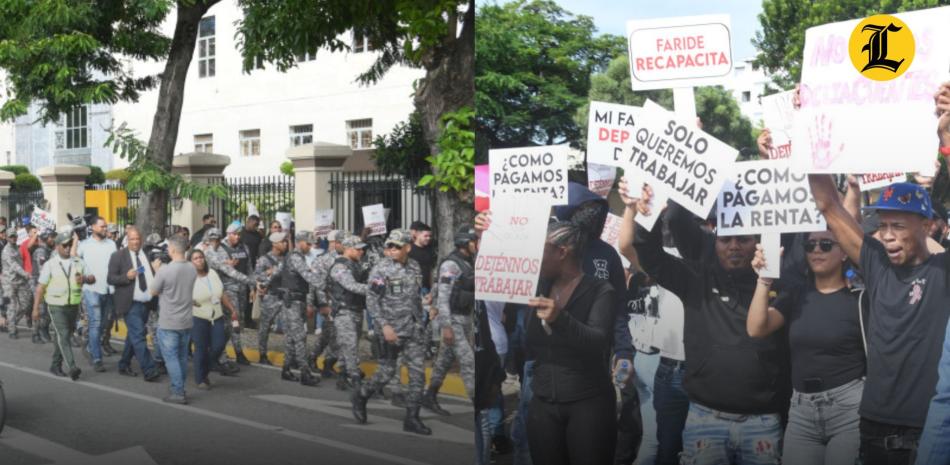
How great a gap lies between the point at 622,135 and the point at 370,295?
23.8 feet

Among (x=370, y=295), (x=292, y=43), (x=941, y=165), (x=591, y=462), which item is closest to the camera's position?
(x=941, y=165)

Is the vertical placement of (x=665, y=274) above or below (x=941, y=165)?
below

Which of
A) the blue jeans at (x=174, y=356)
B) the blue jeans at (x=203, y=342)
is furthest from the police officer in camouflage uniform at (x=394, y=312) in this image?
the blue jeans at (x=203, y=342)

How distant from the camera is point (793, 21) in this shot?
315 cm

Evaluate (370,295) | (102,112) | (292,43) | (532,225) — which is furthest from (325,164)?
(102,112)

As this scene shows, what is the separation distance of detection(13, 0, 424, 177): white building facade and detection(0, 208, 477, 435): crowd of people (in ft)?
27.1

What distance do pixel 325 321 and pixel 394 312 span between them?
2.66 m

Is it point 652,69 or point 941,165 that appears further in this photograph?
point 652,69

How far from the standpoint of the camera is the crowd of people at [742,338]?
287 centimetres

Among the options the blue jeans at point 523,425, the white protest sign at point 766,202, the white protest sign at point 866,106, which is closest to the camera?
the white protest sign at point 866,106

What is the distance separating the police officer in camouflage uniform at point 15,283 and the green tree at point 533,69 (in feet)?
49.6

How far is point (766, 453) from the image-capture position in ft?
10.4

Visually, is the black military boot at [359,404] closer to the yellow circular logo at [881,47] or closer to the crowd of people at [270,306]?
the crowd of people at [270,306]

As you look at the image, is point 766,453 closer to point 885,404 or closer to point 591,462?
point 885,404
